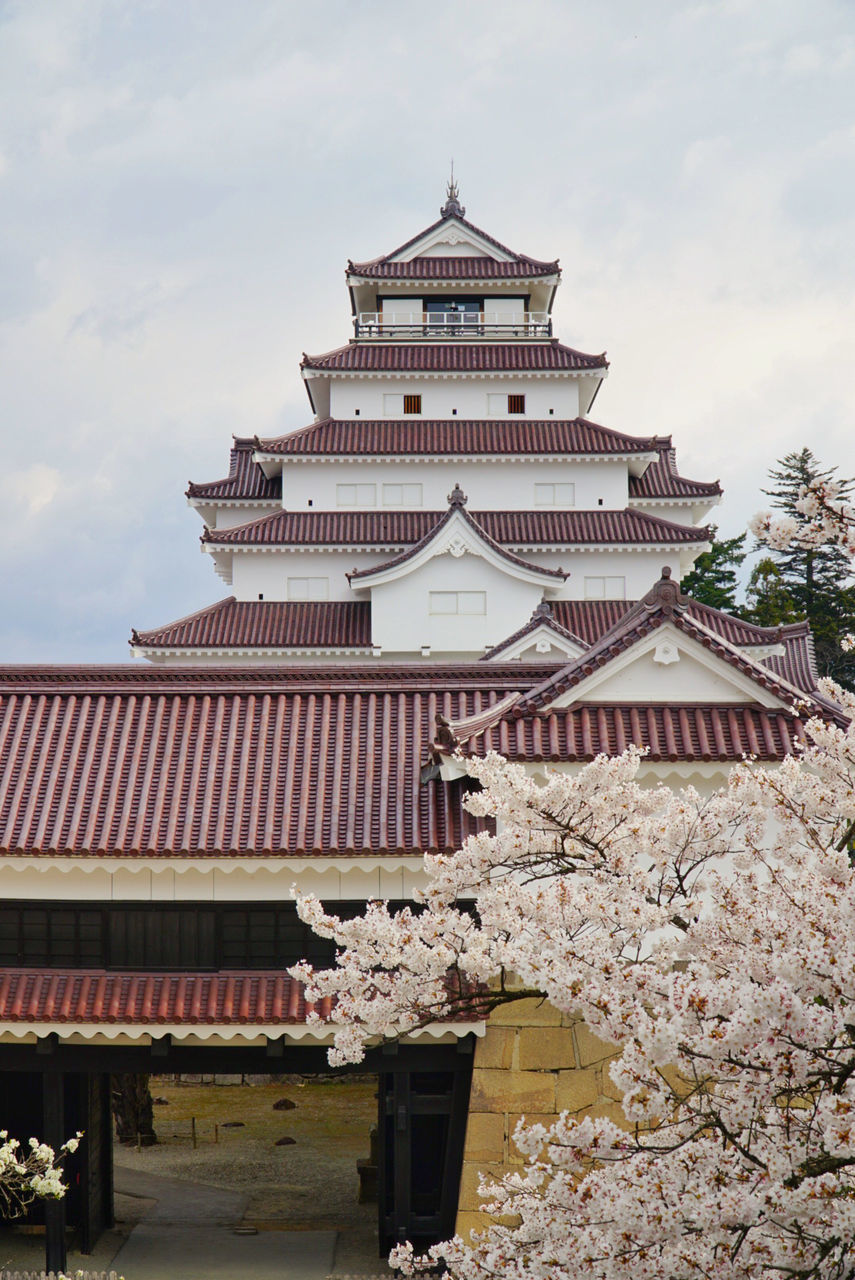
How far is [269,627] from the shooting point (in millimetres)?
34812

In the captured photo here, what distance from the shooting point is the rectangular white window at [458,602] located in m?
34.4

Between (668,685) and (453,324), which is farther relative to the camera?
(453,324)

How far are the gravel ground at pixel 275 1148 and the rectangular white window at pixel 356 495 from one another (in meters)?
16.1

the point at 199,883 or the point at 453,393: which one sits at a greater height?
the point at 453,393

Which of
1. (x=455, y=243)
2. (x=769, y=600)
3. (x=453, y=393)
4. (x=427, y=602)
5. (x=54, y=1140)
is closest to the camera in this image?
(x=54, y=1140)

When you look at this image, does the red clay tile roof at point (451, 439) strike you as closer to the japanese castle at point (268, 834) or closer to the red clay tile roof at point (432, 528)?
the red clay tile roof at point (432, 528)

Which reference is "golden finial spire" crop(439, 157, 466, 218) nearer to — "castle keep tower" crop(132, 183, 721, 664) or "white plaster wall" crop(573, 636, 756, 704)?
"castle keep tower" crop(132, 183, 721, 664)

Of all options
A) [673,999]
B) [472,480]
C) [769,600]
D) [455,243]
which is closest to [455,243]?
[455,243]

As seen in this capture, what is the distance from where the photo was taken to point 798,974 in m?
6.30

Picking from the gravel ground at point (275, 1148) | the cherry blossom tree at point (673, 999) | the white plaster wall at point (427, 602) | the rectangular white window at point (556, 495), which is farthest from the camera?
the rectangular white window at point (556, 495)

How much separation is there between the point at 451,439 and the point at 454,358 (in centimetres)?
257

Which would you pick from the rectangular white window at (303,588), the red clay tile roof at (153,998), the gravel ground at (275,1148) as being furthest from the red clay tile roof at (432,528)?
the red clay tile roof at (153,998)

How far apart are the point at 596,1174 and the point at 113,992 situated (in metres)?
8.52

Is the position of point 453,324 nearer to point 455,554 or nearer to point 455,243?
point 455,243
